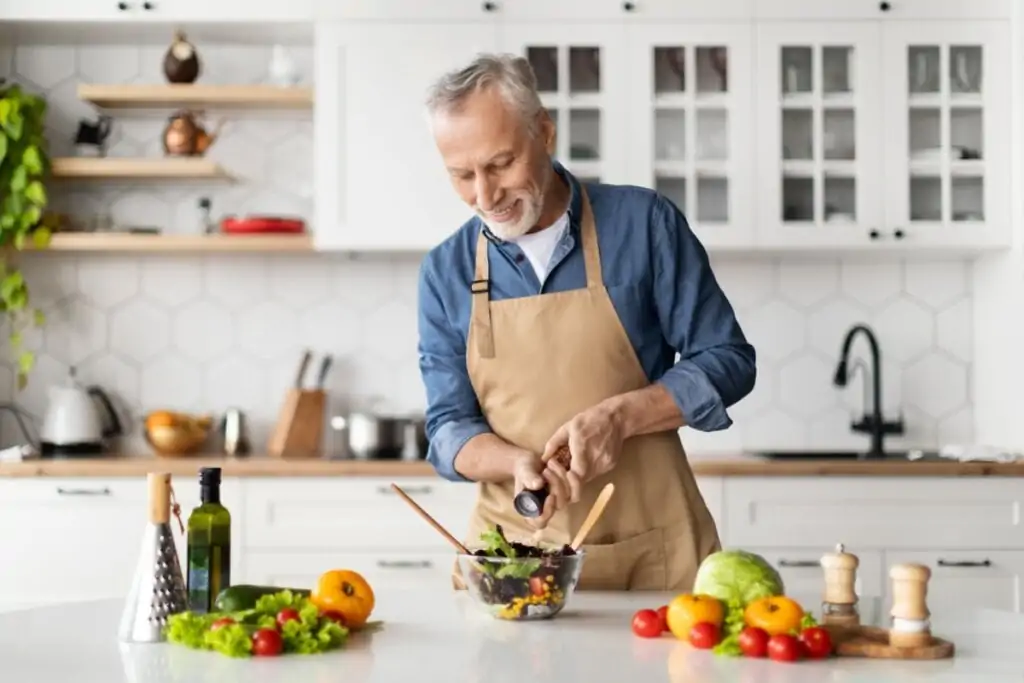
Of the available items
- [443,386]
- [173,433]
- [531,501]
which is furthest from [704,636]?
[173,433]

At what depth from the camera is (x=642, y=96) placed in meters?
4.46

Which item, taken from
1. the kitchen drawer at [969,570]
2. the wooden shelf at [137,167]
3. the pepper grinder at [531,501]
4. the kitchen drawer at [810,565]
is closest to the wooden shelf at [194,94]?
the wooden shelf at [137,167]

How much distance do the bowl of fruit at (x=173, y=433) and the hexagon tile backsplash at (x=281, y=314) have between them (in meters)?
0.26

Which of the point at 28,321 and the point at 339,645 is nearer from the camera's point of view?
the point at 339,645

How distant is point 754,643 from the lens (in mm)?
1808

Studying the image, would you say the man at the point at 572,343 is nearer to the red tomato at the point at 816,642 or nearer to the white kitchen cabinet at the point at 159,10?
the red tomato at the point at 816,642

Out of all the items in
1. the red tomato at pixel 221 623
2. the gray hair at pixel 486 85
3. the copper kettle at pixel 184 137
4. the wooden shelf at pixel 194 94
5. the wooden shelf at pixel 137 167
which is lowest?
the red tomato at pixel 221 623

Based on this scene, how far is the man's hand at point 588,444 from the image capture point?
2.36 m

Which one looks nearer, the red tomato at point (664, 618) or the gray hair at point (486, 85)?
the red tomato at point (664, 618)

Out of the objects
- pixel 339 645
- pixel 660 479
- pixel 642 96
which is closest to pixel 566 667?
pixel 339 645

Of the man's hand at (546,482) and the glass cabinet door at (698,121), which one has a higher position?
the glass cabinet door at (698,121)

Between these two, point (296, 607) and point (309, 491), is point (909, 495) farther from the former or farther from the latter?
point (296, 607)

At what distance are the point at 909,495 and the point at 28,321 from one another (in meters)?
2.84

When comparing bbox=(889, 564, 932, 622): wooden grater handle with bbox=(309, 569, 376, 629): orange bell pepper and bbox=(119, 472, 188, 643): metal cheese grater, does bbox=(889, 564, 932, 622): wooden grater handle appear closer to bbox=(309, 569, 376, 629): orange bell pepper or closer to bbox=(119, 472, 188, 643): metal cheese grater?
bbox=(309, 569, 376, 629): orange bell pepper
